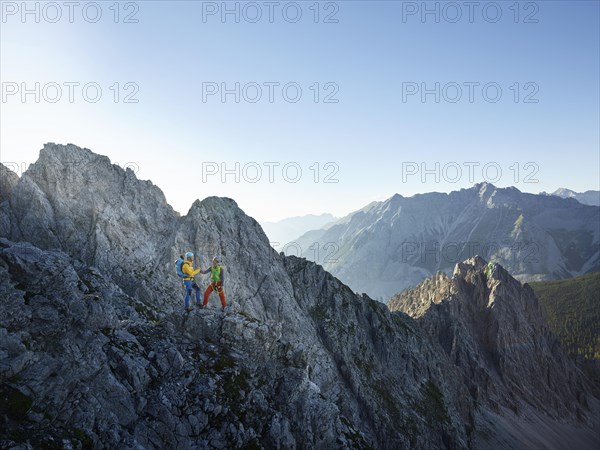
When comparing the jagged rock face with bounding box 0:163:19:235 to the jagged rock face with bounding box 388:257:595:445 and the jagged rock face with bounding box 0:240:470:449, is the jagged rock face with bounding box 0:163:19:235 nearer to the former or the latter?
the jagged rock face with bounding box 0:240:470:449

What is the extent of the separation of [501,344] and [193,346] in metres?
138

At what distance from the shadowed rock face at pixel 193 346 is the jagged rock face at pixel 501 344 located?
1.05m

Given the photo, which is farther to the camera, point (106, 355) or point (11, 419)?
point (106, 355)

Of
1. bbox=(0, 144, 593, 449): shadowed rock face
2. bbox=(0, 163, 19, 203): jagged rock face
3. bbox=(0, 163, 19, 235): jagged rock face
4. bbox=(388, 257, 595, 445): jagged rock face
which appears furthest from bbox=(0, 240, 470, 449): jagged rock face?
bbox=(388, 257, 595, 445): jagged rock face

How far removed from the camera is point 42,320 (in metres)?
21.5

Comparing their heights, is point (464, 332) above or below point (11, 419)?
below

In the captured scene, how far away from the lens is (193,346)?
89.6ft

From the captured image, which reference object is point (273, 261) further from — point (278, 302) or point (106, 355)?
point (106, 355)

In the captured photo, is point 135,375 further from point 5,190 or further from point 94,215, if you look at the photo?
point 5,190

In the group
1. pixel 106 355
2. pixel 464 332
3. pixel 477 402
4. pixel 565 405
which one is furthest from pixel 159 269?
pixel 565 405

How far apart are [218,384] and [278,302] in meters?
49.5

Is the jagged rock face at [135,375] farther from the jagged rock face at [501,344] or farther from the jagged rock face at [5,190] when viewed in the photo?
the jagged rock face at [501,344]

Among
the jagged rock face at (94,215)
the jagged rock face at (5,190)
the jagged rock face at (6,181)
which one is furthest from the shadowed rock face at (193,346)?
the jagged rock face at (6,181)

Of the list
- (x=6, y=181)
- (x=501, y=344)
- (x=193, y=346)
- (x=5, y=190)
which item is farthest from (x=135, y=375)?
(x=501, y=344)
